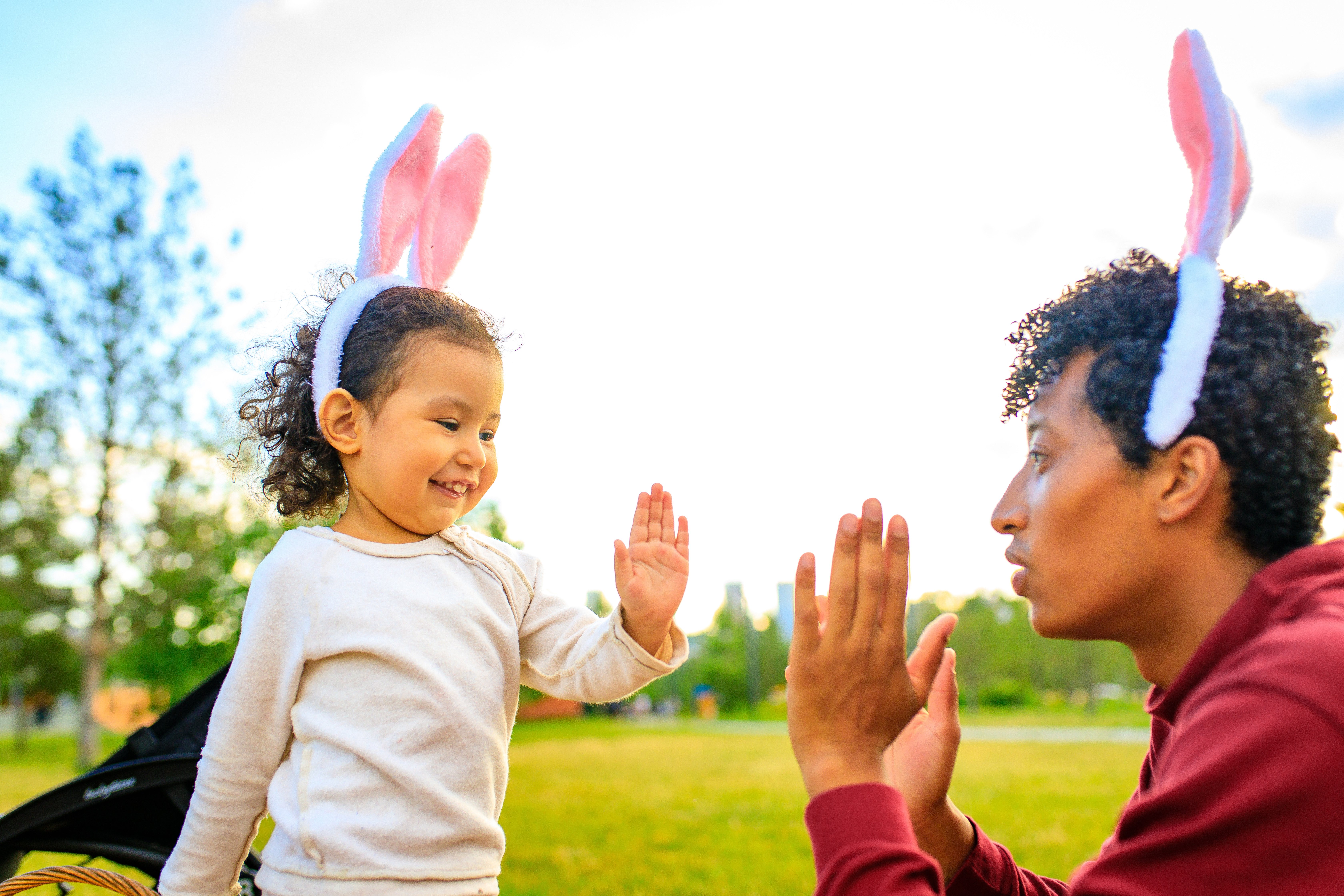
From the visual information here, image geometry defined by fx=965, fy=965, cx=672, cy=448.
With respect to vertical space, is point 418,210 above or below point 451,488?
above

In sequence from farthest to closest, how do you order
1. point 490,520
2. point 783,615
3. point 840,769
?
point 783,615 → point 490,520 → point 840,769

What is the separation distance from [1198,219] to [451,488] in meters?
1.56

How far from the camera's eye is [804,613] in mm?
1459

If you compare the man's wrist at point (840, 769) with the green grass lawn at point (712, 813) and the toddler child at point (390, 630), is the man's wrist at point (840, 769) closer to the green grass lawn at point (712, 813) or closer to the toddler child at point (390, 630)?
the toddler child at point (390, 630)

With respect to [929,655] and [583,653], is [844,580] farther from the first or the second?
[583,653]

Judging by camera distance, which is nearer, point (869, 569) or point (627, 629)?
point (869, 569)

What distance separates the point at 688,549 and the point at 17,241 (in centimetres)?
1762

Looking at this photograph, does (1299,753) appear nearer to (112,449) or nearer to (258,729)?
(258,729)

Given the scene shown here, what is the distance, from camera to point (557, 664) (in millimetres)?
2207

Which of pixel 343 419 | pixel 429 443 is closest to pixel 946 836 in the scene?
pixel 429 443

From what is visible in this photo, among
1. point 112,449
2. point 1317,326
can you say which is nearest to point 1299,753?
point 1317,326

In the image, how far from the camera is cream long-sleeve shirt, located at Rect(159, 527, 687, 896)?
1.90 m

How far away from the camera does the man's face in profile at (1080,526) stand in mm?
1529

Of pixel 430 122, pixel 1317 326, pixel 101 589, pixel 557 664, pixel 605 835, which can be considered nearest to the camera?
pixel 1317 326
